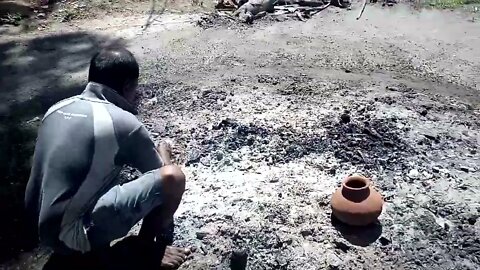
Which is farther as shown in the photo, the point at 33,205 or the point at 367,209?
the point at 367,209

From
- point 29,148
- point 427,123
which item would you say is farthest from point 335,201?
point 29,148

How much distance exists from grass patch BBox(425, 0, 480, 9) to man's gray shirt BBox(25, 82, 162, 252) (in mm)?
8588

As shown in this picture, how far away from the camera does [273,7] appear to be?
10570 millimetres

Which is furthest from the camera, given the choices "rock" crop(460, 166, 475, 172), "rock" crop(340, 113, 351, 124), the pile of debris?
the pile of debris

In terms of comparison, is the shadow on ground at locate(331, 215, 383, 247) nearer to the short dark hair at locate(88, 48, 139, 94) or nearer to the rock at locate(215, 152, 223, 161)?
the rock at locate(215, 152, 223, 161)

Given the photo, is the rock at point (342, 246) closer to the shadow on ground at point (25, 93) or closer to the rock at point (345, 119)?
the rock at point (345, 119)

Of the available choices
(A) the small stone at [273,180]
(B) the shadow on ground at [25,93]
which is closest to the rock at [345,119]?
(A) the small stone at [273,180]

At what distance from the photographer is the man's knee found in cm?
393

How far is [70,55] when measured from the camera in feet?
29.3

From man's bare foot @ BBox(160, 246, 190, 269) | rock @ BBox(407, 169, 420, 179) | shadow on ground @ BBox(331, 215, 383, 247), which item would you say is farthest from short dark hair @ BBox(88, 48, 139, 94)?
rock @ BBox(407, 169, 420, 179)

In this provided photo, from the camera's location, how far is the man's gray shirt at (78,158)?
3.59 metres

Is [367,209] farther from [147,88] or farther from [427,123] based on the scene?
[147,88]

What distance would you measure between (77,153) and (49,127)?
30 centimetres

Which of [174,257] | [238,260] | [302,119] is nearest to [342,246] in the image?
[238,260]
